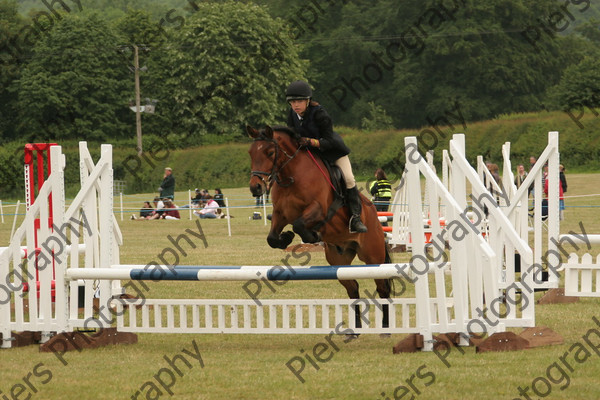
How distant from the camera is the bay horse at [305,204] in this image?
751 centimetres

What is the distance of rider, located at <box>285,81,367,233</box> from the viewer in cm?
783

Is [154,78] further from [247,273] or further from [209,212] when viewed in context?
[247,273]

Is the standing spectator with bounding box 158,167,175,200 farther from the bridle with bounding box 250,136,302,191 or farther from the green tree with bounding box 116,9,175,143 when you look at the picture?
the green tree with bounding box 116,9,175,143

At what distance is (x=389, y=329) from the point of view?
6703mm

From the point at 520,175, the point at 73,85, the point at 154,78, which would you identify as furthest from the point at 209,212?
the point at 154,78

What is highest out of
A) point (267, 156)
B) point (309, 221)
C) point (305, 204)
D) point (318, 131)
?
point (318, 131)

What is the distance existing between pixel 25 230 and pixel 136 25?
190 ft

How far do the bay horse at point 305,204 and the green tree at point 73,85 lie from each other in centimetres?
4713

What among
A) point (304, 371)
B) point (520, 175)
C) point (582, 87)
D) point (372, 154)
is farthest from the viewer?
point (582, 87)

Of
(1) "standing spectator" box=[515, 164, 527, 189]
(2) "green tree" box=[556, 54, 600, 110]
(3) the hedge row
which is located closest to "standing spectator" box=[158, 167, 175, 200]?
(1) "standing spectator" box=[515, 164, 527, 189]

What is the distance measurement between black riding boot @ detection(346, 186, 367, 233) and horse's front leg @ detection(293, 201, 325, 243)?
0.31m

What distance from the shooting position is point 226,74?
172ft

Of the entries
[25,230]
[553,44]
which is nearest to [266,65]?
[553,44]

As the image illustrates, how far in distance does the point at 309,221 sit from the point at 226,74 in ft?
149
